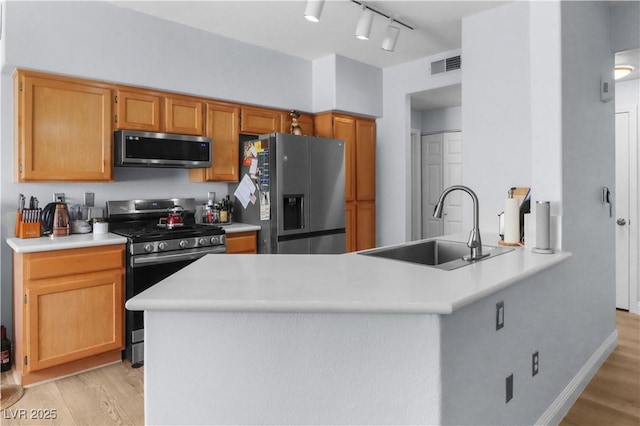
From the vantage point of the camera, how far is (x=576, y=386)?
2.39 metres

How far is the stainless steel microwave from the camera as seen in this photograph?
3.16m

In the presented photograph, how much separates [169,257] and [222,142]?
1.24m

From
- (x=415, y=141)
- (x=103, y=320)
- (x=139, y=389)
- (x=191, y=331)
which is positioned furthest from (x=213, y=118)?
(x=415, y=141)

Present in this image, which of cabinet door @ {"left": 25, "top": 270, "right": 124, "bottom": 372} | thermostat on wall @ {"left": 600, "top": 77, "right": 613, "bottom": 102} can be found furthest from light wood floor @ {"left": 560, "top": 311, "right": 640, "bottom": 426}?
cabinet door @ {"left": 25, "top": 270, "right": 124, "bottom": 372}

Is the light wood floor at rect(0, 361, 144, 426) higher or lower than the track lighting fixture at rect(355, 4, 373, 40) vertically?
lower

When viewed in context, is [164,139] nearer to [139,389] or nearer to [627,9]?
[139,389]

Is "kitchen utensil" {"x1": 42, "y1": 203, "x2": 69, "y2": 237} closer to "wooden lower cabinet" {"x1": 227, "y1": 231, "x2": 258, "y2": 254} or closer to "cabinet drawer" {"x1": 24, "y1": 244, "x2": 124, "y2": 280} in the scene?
"cabinet drawer" {"x1": 24, "y1": 244, "x2": 124, "y2": 280}

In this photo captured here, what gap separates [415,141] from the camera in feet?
19.5

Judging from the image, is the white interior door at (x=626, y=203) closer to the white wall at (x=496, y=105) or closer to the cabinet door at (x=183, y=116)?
the white wall at (x=496, y=105)

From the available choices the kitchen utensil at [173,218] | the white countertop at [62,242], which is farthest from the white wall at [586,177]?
the white countertop at [62,242]

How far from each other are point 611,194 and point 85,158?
12.4 feet

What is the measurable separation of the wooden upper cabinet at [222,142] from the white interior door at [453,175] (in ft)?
9.75

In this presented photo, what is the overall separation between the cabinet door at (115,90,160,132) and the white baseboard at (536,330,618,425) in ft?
10.6

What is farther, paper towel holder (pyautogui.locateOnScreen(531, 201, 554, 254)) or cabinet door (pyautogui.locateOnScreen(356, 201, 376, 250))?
cabinet door (pyautogui.locateOnScreen(356, 201, 376, 250))
